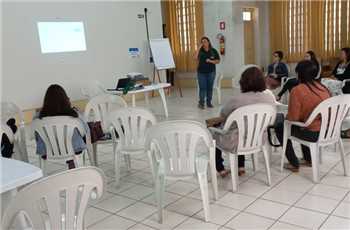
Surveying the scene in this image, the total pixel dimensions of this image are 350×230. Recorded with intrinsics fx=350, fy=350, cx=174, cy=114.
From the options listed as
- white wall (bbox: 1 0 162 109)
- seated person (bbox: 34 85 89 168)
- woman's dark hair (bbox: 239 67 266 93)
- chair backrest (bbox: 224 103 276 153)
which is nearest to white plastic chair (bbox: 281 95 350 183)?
chair backrest (bbox: 224 103 276 153)

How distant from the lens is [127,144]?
329cm

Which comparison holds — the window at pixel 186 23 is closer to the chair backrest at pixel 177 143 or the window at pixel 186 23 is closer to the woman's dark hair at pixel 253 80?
the woman's dark hair at pixel 253 80

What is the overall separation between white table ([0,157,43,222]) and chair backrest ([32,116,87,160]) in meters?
1.13

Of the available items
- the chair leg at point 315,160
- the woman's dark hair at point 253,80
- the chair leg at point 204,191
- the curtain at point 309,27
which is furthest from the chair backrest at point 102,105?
the curtain at point 309,27

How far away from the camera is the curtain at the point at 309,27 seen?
347 inches

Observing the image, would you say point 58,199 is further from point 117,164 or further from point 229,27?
point 229,27

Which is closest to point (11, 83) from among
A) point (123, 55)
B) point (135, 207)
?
point (123, 55)

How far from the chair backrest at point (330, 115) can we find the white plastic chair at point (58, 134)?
81.8 inches

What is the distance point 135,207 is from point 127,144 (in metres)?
0.62

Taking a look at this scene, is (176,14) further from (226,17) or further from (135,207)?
(135,207)

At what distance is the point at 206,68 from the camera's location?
23.3ft

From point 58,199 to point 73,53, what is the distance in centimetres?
614

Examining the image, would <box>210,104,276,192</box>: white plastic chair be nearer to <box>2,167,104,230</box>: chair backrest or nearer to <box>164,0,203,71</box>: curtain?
<box>2,167,104,230</box>: chair backrest

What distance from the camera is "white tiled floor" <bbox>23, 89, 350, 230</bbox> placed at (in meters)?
2.53
